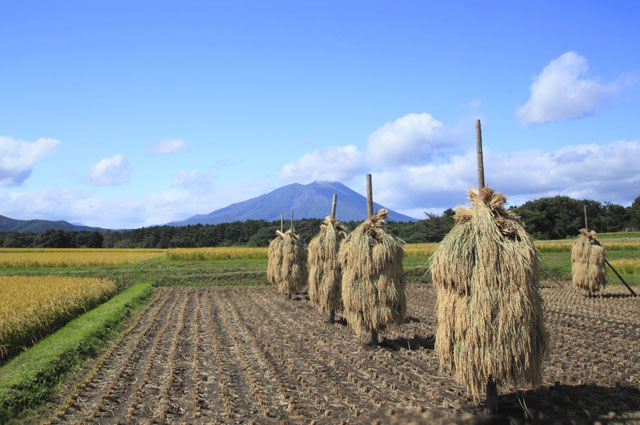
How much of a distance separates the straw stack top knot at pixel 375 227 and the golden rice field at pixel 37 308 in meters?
10.3

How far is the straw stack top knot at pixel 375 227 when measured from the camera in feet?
41.7

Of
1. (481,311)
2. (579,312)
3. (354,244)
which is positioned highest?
(354,244)

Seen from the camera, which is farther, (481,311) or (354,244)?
(354,244)

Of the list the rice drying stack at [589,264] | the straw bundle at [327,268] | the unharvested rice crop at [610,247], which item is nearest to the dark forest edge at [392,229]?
the unharvested rice crop at [610,247]

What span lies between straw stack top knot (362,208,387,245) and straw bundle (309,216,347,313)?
364 centimetres

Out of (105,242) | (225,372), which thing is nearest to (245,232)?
(105,242)

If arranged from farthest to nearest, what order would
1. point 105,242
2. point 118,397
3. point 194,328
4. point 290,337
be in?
1. point 105,242
2. point 194,328
3. point 290,337
4. point 118,397

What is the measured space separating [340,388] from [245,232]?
275ft

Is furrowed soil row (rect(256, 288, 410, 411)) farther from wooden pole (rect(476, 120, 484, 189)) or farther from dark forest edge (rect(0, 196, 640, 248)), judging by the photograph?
dark forest edge (rect(0, 196, 640, 248))

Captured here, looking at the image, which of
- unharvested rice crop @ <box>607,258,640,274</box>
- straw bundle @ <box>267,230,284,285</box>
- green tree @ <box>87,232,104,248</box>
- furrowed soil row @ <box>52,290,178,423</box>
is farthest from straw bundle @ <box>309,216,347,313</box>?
green tree @ <box>87,232,104,248</box>

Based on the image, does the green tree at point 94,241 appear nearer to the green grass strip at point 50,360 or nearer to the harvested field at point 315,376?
the green grass strip at point 50,360

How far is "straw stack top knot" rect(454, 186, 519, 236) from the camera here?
754 cm

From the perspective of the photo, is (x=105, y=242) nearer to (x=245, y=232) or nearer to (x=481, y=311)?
(x=245, y=232)

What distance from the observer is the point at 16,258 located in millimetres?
44656
